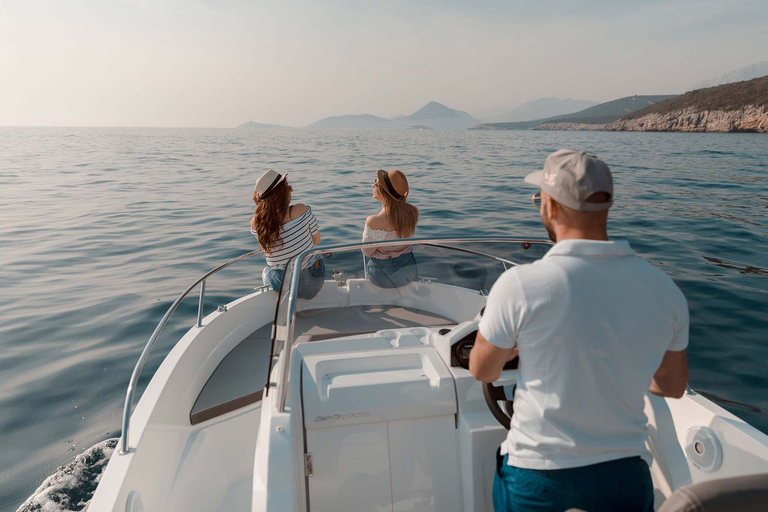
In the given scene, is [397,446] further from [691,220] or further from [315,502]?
[691,220]

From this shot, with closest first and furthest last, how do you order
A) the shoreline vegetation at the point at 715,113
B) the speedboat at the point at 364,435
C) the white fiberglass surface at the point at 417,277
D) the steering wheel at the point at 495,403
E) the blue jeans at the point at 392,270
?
the steering wheel at the point at 495,403, the speedboat at the point at 364,435, the white fiberglass surface at the point at 417,277, the blue jeans at the point at 392,270, the shoreline vegetation at the point at 715,113

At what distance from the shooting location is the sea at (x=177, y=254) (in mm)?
3918

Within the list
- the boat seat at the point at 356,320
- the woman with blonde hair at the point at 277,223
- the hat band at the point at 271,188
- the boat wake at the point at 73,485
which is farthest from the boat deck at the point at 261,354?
the hat band at the point at 271,188

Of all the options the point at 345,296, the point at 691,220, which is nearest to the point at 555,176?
the point at 345,296

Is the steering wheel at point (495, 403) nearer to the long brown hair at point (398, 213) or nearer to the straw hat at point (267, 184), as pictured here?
the long brown hair at point (398, 213)

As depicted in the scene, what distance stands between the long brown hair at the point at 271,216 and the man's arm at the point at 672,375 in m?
2.96

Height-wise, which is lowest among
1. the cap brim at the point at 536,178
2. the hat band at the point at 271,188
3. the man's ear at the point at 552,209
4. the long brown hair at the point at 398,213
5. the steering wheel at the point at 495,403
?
the steering wheel at the point at 495,403

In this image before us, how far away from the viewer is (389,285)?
3.01 meters

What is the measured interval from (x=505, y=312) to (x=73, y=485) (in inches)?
132

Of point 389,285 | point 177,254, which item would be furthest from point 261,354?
point 177,254

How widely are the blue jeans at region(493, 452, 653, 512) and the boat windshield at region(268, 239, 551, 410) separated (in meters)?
1.08

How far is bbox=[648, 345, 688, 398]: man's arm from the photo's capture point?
1247 mm

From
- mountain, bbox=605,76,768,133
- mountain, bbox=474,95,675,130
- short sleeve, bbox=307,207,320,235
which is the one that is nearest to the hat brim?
short sleeve, bbox=307,207,320,235

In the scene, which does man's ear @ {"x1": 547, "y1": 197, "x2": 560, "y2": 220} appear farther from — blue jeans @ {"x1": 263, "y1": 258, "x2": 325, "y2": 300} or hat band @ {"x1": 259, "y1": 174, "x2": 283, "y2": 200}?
hat band @ {"x1": 259, "y1": 174, "x2": 283, "y2": 200}
